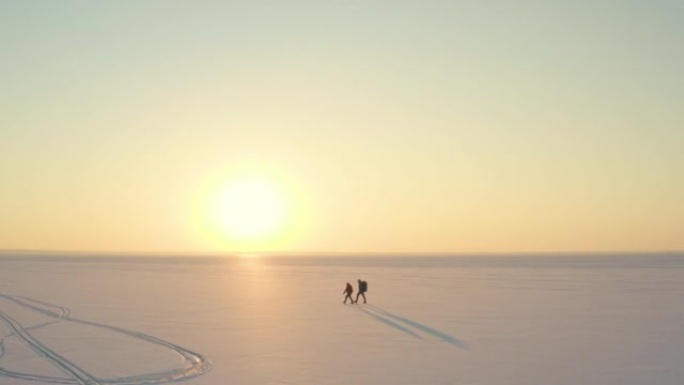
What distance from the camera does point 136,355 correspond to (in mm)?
13680

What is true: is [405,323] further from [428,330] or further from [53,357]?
[53,357]

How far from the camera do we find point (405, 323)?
61.9 feet

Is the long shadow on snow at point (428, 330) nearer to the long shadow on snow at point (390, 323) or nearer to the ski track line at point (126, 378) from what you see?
the long shadow on snow at point (390, 323)

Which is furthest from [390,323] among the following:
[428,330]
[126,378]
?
[126,378]

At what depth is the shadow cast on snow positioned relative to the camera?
15.6 metres

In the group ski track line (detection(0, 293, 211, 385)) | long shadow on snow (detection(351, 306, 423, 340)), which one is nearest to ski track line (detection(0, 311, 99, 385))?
ski track line (detection(0, 293, 211, 385))

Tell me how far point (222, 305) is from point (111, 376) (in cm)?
1296

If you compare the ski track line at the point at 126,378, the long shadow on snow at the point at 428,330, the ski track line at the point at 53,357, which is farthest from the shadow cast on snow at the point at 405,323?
the ski track line at the point at 53,357

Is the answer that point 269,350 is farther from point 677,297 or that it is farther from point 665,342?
point 677,297

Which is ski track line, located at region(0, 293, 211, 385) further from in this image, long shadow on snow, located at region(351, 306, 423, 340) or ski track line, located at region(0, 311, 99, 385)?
long shadow on snow, located at region(351, 306, 423, 340)

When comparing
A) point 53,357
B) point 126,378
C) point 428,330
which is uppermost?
point 53,357

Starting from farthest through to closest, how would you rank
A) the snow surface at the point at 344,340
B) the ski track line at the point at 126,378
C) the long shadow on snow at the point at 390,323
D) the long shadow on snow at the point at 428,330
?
the long shadow on snow at the point at 390,323
the long shadow on snow at the point at 428,330
the snow surface at the point at 344,340
the ski track line at the point at 126,378

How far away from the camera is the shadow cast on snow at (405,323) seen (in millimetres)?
15552

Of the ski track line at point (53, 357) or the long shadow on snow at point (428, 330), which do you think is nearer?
the ski track line at point (53, 357)
